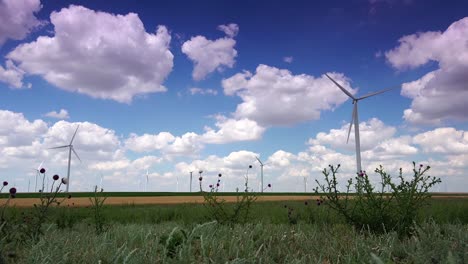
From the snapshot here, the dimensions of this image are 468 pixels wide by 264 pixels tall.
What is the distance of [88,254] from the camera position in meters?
4.60

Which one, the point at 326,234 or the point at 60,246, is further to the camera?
the point at 326,234

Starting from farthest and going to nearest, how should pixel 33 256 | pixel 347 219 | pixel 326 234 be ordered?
pixel 347 219, pixel 326 234, pixel 33 256

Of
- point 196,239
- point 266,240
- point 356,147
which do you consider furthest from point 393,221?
point 356,147

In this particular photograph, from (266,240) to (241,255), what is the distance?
1.32 meters

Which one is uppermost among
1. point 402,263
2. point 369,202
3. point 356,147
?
point 356,147

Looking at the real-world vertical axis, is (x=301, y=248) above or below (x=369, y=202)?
below

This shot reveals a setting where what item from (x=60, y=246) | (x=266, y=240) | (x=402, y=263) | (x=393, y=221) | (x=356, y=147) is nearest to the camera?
(x=402, y=263)

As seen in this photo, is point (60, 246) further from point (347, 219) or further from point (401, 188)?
point (401, 188)

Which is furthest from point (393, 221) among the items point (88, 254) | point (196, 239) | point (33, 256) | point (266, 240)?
point (33, 256)

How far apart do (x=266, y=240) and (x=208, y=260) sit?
1729 mm

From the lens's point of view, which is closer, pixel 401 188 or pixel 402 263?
pixel 402 263

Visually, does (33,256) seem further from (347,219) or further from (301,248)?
(347,219)

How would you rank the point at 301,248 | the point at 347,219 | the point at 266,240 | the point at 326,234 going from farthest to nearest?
1. the point at 347,219
2. the point at 326,234
3. the point at 266,240
4. the point at 301,248

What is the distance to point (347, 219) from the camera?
28.6 ft
